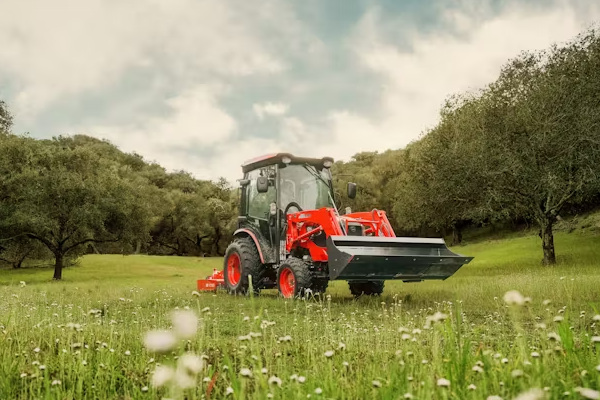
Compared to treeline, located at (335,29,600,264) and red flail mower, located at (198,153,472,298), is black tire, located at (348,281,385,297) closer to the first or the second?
red flail mower, located at (198,153,472,298)

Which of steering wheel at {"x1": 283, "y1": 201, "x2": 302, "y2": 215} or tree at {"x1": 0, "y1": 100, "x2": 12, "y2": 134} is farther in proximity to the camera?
tree at {"x1": 0, "y1": 100, "x2": 12, "y2": 134}

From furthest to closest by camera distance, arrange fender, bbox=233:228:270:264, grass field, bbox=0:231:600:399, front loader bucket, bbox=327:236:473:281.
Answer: fender, bbox=233:228:270:264, front loader bucket, bbox=327:236:473:281, grass field, bbox=0:231:600:399

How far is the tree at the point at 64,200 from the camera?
79.8ft

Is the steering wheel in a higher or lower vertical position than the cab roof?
lower

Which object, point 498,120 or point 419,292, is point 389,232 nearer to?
point 419,292

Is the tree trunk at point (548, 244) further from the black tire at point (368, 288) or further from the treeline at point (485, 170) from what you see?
the black tire at point (368, 288)

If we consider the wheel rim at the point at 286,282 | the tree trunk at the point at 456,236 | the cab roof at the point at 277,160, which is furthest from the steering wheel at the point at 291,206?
the tree trunk at the point at 456,236

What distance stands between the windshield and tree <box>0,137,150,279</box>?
48.2 ft

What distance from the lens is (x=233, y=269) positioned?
14008mm

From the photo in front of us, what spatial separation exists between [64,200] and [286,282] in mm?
17053

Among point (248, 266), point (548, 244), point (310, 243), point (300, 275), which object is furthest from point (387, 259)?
point (548, 244)

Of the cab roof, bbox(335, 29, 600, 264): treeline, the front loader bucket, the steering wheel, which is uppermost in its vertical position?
bbox(335, 29, 600, 264): treeline

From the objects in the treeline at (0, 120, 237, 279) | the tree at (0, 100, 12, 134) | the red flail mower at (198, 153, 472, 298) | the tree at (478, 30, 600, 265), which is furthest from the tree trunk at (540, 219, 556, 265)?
the tree at (0, 100, 12, 134)

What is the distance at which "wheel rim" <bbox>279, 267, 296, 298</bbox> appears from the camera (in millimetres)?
11125
